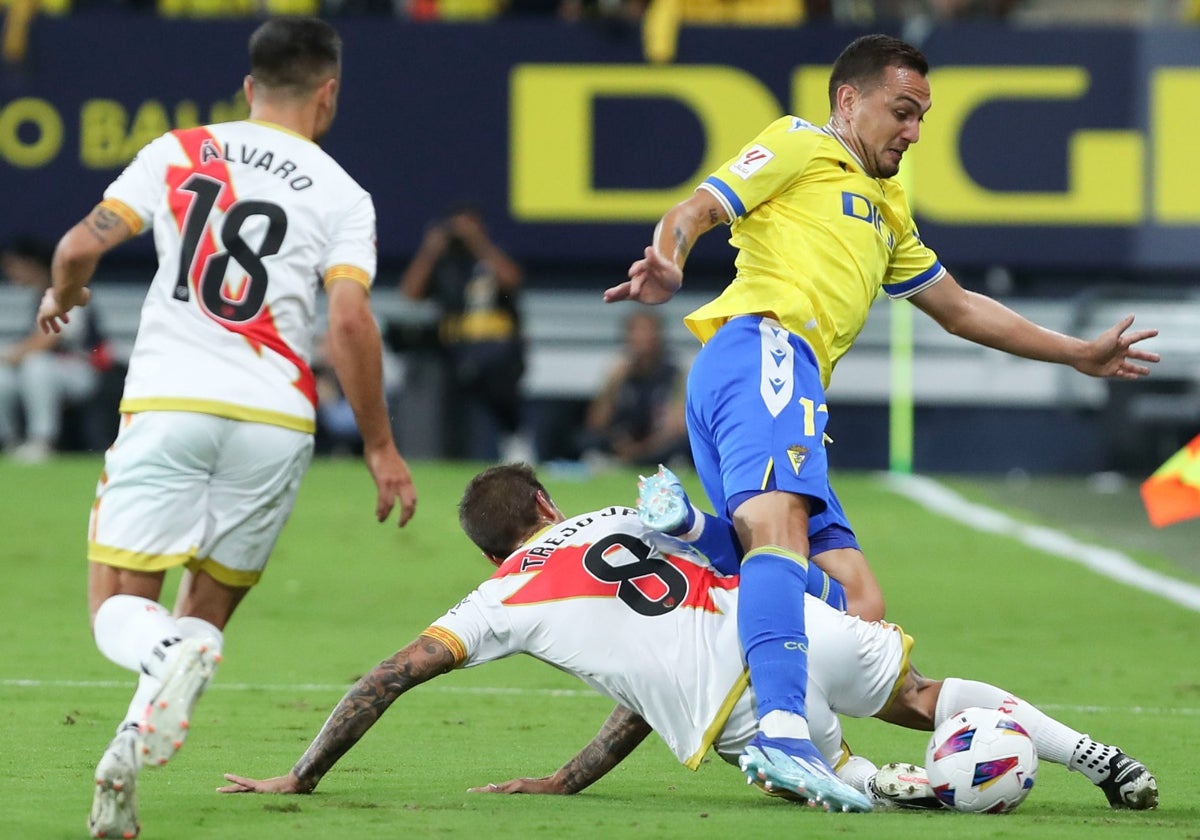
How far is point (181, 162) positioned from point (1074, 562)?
845 centimetres

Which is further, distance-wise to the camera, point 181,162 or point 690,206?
point 690,206

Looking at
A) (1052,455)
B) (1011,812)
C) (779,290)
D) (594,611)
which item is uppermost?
(779,290)

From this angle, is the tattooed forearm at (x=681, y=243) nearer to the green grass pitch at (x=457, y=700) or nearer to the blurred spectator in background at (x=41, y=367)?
the green grass pitch at (x=457, y=700)

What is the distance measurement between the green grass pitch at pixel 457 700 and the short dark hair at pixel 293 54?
6.17 ft

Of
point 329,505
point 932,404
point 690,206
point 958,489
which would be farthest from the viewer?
point 932,404

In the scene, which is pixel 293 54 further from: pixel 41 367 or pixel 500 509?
pixel 41 367

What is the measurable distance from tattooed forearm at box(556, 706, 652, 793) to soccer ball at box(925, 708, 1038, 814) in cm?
81

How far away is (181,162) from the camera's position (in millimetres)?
5527

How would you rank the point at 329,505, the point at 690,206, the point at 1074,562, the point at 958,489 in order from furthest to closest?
1. the point at 958,489
2. the point at 329,505
3. the point at 1074,562
4. the point at 690,206

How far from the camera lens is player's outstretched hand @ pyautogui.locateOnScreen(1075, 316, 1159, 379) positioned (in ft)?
21.6

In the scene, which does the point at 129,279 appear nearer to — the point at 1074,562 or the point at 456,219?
the point at 456,219

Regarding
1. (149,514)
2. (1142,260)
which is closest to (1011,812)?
(149,514)

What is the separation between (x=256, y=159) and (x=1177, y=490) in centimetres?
437

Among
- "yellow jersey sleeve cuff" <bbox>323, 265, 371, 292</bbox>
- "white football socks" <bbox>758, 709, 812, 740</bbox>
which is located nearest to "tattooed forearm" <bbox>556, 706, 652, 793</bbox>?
"white football socks" <bbox>758, 709, 812, 740</bbox>
